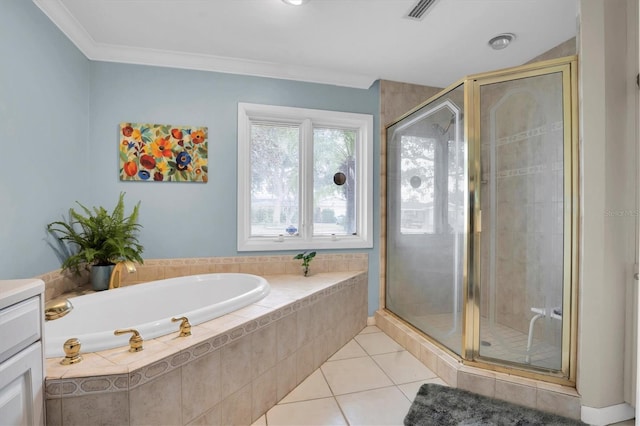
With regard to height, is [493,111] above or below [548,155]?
above

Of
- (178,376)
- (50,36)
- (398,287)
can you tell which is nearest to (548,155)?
(398,287)

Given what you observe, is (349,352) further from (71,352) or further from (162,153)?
(162,153)

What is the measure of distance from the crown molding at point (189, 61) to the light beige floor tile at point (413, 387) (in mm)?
2523

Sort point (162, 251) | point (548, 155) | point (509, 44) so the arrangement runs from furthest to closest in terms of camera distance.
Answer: point (162, 251)
point (509, 44)
point (548, 155)

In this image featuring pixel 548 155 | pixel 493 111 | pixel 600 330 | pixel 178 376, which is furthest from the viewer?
pixel 493 111

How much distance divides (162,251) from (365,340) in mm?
1871

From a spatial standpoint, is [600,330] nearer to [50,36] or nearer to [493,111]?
[493,111]

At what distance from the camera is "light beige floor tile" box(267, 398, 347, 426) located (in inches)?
63.7

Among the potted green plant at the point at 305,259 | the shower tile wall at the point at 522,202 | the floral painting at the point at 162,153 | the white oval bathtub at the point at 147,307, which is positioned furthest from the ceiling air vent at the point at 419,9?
the white oval bathtub at the point at 147,307

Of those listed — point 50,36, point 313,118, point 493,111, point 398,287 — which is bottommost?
point 398,287

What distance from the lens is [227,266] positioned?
266 cm

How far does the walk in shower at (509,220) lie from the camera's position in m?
1.73

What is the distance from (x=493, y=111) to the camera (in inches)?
76.9

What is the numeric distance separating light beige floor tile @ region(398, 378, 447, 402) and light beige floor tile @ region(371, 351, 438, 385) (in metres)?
0.04
